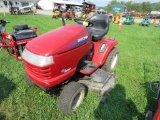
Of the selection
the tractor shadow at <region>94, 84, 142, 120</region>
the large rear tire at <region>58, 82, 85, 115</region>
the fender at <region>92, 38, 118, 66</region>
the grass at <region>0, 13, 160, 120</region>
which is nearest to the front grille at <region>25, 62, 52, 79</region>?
the large rear tire at <region>58, 82, 85, 115</region>

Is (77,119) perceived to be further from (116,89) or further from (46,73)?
(116,89)

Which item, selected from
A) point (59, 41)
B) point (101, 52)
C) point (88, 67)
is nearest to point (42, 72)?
point (59, 41)

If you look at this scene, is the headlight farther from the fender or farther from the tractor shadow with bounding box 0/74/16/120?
the fender

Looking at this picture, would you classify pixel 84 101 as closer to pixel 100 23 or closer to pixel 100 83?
pixel 100 83

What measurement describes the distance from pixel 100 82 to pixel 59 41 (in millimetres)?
1110

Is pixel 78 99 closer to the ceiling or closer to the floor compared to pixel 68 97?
closer to the floor

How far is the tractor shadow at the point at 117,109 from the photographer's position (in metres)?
2.51

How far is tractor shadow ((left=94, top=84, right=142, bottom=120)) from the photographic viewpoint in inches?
98.7

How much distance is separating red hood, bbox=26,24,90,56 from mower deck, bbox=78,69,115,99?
0.74 metres

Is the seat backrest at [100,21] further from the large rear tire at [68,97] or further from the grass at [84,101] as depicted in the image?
the large rear tire at [68,97]

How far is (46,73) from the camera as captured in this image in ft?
7.16

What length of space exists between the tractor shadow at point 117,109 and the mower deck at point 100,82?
176mm

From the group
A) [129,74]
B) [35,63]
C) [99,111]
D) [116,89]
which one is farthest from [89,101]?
[129,74]

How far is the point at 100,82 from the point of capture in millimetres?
2889
